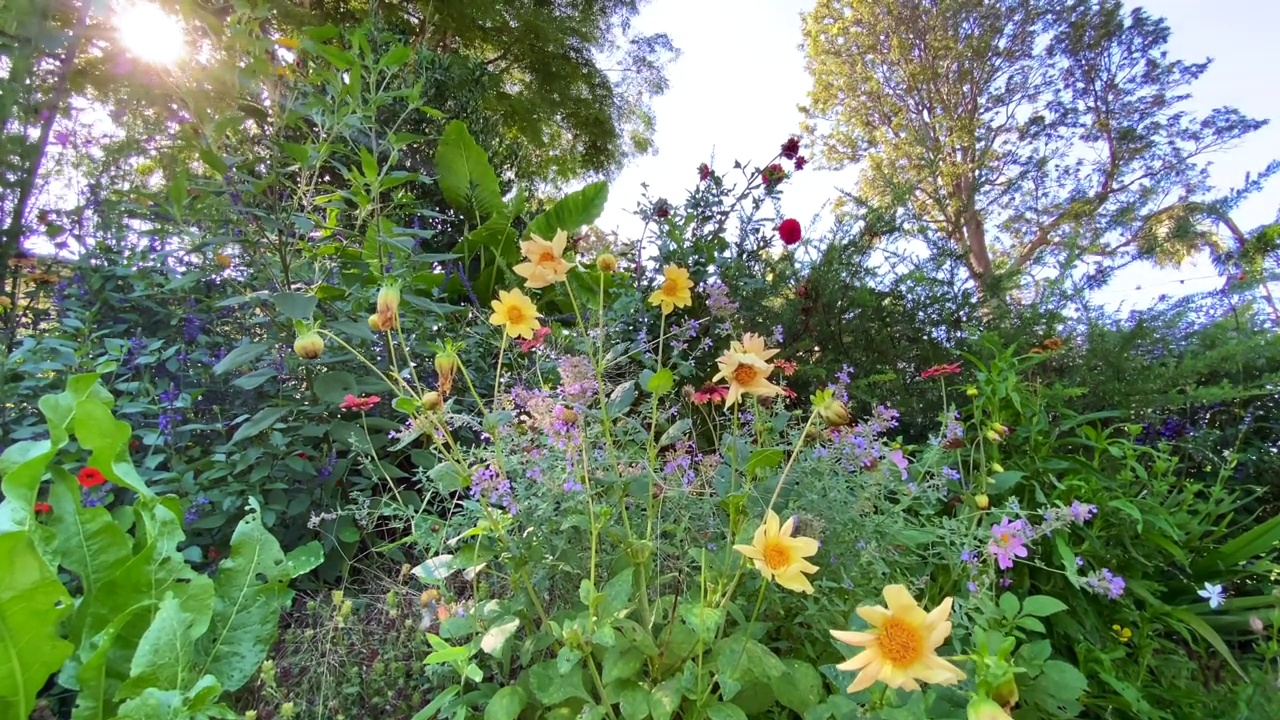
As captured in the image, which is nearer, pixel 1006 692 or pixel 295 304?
pixel 1006 692

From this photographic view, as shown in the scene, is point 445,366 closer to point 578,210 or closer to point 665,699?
point 665,699

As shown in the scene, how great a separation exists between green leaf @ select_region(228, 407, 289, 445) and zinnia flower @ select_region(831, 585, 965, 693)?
3.92ft

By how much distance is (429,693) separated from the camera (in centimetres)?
107

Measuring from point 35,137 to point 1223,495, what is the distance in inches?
87.2

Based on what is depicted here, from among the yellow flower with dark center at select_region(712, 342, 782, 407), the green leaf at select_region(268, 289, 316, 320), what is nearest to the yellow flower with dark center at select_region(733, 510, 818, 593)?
the yellow flower with dark center at select_region(712, 342, 782, 407)

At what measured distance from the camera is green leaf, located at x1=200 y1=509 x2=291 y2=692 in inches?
36.5

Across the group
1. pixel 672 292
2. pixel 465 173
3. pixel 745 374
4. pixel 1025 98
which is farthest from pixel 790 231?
pixel 1025 98

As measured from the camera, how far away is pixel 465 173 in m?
3.06

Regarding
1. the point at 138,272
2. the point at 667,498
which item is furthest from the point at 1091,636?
the point at 138,272

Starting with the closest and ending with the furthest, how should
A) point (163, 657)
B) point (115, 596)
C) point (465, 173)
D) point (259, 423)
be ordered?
point (163, 657) → point (115, 596) → point (259, 423) → point (465, 173)

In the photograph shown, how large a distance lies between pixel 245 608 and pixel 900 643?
94 cm

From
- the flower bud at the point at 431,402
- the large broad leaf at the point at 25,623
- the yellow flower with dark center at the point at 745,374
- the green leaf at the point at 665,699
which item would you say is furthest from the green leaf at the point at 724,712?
the large broad leaf at the point at 25,623

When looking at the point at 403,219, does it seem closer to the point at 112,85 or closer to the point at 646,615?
the point at 112,85

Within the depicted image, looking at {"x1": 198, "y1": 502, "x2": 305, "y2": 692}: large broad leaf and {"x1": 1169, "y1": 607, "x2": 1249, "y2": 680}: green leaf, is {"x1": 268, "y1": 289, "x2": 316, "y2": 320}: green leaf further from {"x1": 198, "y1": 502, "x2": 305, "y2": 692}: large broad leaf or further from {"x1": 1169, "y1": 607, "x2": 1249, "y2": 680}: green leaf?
{"x1": 1169, "y1": 607, "x2": 1249, "y2": 680}: green leaf
